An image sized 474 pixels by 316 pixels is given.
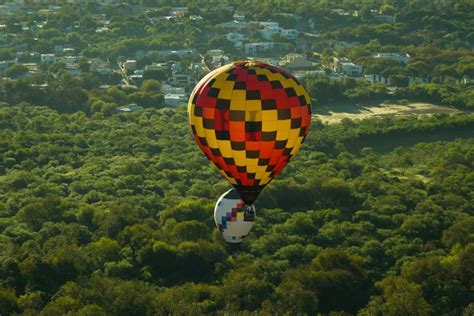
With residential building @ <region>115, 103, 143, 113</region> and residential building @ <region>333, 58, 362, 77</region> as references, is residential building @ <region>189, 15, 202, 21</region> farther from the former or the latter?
residential building @ <region>115, 103, 143, 113</region>

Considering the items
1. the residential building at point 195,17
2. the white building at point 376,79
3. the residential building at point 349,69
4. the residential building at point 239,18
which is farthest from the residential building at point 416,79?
the residential building at point 239,18

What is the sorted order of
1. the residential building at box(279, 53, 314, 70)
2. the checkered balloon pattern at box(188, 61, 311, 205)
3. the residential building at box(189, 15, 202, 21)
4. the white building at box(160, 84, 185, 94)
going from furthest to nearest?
1. the residential building at box(189, 15, 202, 21)
2. the residential building at box(279, 53, 314, 70)
3. the white building at box(160, 84, 185, 94)
4. the checkered balloon pattern at box(188, 61, 311, 205)

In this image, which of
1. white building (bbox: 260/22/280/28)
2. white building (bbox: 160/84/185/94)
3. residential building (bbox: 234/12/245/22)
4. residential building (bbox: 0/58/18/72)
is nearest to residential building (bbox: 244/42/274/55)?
white building (bbox: 260/22/280/28)

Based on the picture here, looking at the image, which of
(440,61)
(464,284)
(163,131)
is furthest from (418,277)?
(440,61)

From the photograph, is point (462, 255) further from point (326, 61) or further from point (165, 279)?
point (326, 61)

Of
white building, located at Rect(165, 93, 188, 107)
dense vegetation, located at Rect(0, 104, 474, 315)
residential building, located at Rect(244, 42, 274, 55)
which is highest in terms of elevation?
dense vegetation, located at Rect(0, 104, 474, 315)

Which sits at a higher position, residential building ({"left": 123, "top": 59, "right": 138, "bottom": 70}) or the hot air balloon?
the hot air balloon

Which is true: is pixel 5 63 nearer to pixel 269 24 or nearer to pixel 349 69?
pixel 349 69

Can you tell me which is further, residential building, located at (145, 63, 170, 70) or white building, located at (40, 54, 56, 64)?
white building, located at (40, 54, 56, 64)

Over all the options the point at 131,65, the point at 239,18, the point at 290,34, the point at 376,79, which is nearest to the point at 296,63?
the point at 376,79
